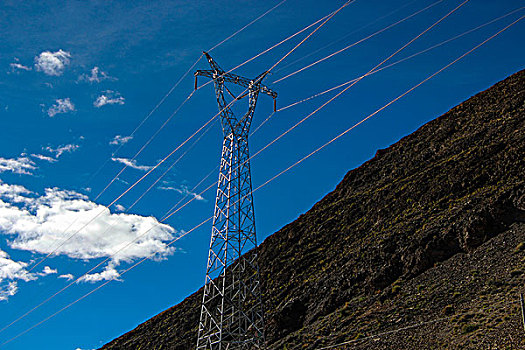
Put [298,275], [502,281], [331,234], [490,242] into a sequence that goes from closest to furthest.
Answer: [502,281], [490,242], [298,275], [331,234]

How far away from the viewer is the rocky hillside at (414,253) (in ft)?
84.8

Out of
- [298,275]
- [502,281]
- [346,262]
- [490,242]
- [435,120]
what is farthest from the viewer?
[435,120]

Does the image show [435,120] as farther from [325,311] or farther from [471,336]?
[471,336]

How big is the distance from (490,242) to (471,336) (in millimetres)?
11609

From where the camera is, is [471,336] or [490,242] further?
[490,242]

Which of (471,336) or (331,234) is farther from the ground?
(331,234)

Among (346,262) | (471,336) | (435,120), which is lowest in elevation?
(471,336)

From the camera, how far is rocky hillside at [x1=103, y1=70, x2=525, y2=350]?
84.8 ft

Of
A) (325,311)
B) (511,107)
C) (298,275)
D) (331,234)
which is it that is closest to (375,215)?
(331,234)

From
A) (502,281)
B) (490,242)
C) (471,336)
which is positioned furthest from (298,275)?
(471,336)

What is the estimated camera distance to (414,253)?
35.3m

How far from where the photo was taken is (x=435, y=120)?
6119cm

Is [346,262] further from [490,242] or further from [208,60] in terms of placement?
[208,60]

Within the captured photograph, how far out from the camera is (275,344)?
34.3 m
